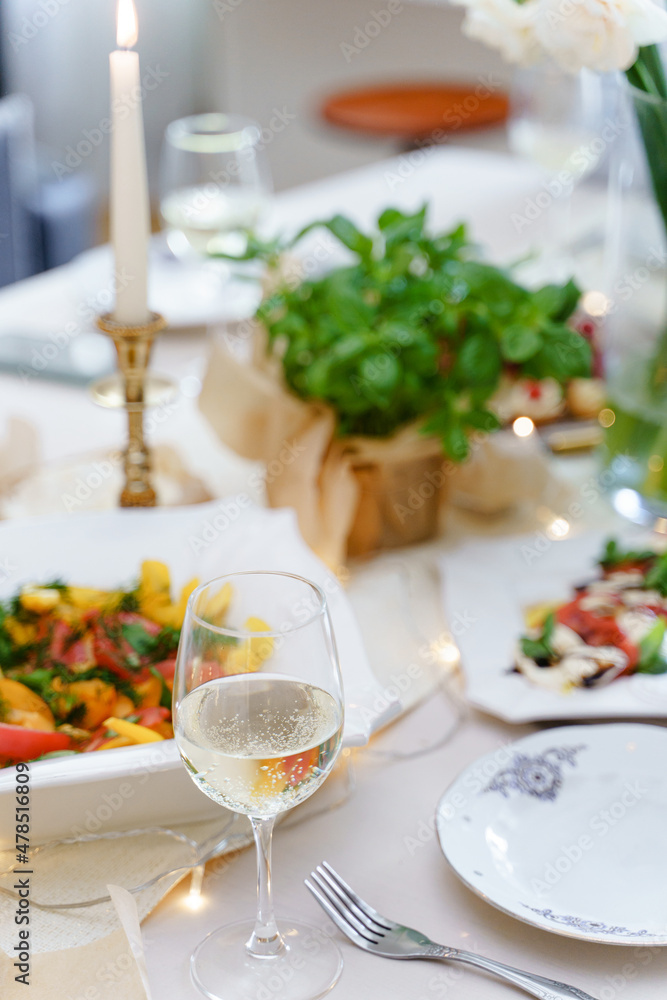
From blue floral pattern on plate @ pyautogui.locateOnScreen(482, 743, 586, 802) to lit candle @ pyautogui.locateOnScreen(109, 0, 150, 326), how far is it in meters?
0.45

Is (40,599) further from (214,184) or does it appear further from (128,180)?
(214,184)

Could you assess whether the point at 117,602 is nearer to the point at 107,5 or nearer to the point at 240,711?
the point at 240,711

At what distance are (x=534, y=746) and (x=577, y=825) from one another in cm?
7

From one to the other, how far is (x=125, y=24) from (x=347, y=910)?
654 mm

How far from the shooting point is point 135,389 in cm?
90

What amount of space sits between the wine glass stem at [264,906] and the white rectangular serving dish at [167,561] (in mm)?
66

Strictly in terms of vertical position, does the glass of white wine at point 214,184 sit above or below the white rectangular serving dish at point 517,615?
above

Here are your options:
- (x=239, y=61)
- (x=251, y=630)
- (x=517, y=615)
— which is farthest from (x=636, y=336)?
(x=239, y=61)

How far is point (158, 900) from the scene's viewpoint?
646 millimetres

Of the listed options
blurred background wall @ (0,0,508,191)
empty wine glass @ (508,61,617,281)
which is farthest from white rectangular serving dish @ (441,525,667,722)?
blurred background wall @ (0,0,508,191)

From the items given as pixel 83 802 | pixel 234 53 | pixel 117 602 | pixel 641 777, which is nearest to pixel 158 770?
pixel 83 802

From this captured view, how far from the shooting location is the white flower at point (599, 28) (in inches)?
29.6

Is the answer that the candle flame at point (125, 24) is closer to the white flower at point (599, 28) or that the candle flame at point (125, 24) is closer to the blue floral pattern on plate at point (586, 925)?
the white flower at point (599, 28)

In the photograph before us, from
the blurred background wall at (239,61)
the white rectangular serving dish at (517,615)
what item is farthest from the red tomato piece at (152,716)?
the blurred background wall at (239,61)
